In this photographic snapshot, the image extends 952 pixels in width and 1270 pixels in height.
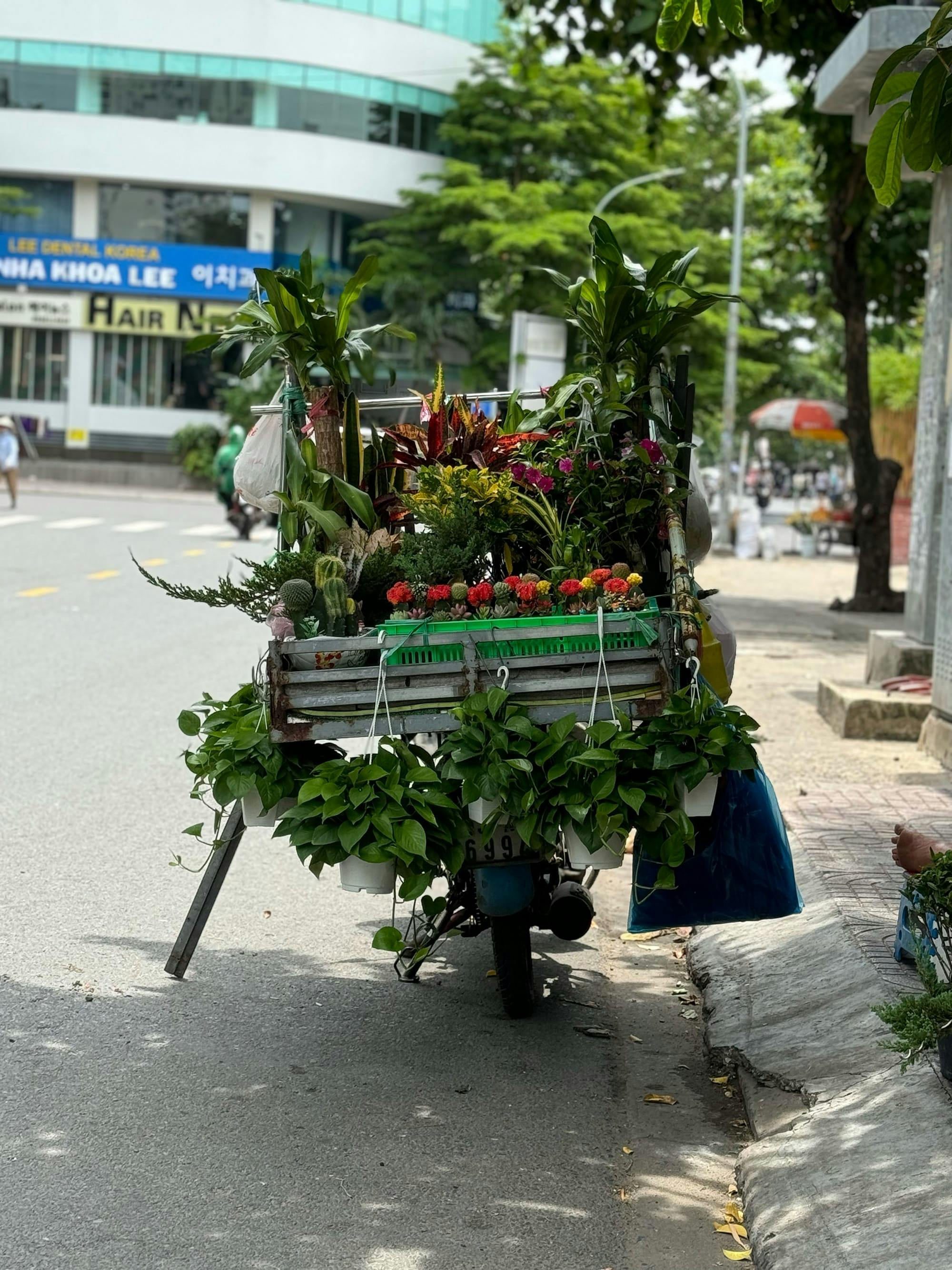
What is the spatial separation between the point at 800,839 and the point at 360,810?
3252mm

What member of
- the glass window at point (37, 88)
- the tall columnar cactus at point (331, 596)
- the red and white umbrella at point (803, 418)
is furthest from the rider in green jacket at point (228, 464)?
the glass window at point (37, 88)

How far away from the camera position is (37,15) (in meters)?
43.8

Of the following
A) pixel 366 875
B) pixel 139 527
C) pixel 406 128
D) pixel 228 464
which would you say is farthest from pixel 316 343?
pixel 406 128

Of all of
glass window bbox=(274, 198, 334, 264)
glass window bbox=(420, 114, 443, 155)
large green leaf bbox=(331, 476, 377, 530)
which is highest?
glass window bbox=(420, 114, 443, 155)

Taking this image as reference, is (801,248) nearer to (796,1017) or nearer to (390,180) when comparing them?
(796,1017)

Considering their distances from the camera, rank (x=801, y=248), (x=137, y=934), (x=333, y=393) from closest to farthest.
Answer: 1. (x=333, y=393)
2. (x=137, y=934)
3. (x=801, y=248)

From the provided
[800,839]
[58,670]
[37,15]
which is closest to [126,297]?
[37,15]

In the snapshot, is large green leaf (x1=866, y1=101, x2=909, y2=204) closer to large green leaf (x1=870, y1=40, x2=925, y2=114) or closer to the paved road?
large green leaf (x1=870, y1=40, x2=925, y2=114)

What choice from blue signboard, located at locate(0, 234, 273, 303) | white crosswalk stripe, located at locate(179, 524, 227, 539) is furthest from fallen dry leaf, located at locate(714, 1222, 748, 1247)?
blue signboard, located at locate(0, 234, 273, 303)

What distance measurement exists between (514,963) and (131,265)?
43.1 m

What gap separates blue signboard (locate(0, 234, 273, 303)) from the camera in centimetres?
4522

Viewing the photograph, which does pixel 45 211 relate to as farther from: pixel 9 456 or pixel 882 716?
pixel 882 716

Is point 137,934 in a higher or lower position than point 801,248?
lower

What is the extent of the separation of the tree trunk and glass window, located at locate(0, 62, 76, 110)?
3132 cm
